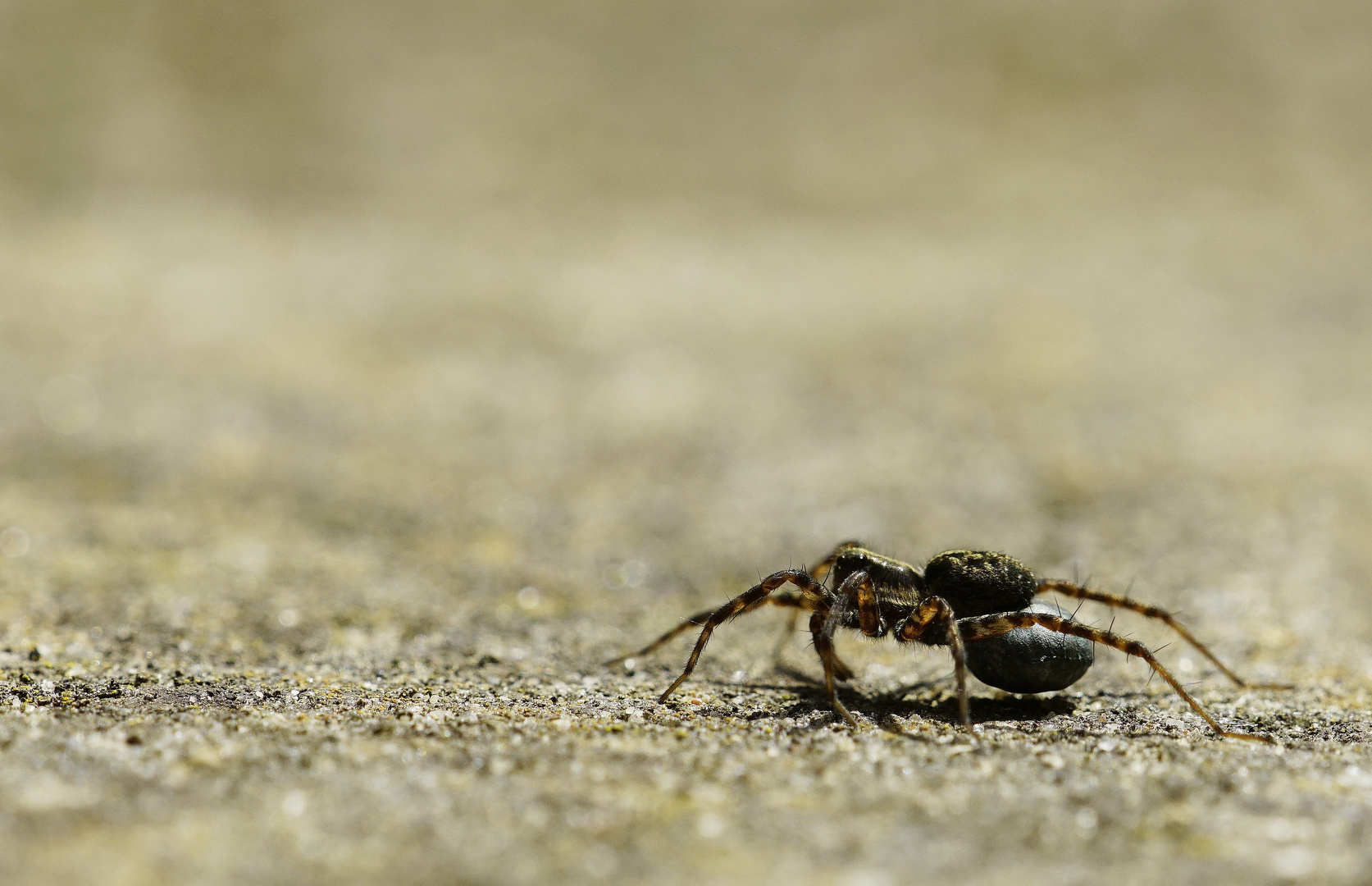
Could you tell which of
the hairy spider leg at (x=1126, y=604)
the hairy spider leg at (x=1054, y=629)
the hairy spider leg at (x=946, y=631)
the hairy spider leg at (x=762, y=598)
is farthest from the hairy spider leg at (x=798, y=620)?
the hairy spider leg at (x=1126, y=604)

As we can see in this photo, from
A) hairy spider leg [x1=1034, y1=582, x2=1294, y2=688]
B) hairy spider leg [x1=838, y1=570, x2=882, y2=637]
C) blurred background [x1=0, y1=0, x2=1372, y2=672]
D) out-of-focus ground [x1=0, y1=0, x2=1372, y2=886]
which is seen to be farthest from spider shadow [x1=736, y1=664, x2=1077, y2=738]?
blurred background [x1=0, y1=0, x2=1372, y2=672]

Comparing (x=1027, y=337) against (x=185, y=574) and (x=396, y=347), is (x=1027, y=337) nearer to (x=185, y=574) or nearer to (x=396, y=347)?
(x=396, y=347)

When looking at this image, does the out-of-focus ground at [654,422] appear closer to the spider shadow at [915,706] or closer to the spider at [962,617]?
the spider shadow at [915,706]

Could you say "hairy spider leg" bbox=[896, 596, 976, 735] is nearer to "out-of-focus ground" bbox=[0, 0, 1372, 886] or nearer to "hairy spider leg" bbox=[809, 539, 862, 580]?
"out-of-focus ground" bbox=[0, 0, 1372, 886]

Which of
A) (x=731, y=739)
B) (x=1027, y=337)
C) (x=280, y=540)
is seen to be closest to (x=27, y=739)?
(x=731, y=739)

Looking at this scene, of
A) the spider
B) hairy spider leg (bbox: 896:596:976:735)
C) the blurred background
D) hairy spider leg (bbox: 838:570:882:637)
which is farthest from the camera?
the blurred background

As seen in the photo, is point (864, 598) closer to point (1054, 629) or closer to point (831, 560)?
point (831, 560)
